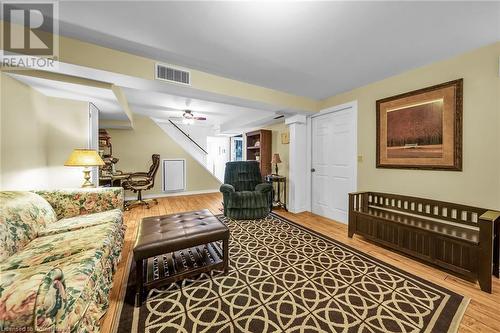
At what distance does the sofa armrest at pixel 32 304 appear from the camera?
0.73 metres

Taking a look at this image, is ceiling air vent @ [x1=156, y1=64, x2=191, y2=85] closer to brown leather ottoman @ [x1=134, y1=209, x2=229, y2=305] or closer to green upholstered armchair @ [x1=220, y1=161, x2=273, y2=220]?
brown leather ottoman @ [x1=134, y1=209, x2=229, y2=305]

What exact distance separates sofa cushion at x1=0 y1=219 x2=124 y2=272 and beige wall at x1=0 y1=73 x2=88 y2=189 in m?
1.18

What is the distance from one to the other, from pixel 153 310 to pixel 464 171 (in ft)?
10.6

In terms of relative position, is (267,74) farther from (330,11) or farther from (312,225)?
(312,225)

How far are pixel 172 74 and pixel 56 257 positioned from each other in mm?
2027

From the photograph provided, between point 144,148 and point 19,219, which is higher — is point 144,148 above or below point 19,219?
above

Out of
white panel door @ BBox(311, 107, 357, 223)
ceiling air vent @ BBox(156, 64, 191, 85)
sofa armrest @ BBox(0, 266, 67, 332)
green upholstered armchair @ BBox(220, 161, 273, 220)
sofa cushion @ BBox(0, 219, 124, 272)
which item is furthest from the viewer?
green upholstered armchair @ BBox(220, 161, 273, 220)

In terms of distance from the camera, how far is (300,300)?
1487 mm

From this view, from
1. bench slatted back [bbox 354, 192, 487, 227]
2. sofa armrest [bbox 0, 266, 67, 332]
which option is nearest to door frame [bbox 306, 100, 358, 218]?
bench slatted back [bbox 354, 192, 487, 227]

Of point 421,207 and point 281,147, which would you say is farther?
point 281,147

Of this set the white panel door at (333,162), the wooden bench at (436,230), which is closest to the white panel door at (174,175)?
the white panel door at (333,162)

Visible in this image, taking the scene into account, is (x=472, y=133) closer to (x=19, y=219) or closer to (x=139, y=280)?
(x=139, y=280)

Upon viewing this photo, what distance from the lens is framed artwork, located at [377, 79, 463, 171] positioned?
2.09 m

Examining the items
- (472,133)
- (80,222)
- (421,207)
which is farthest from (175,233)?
(472,133)
